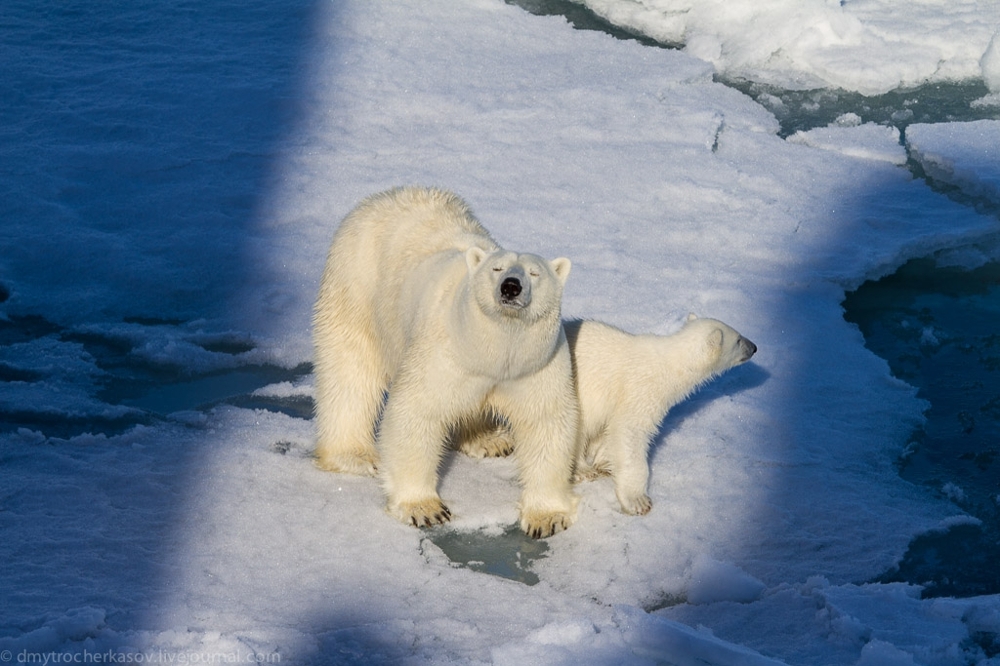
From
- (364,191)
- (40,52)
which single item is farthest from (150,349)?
(40,52)

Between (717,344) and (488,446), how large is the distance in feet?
3.38

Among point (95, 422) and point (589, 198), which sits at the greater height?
point (589, 198)

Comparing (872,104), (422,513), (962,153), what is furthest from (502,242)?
(872,104)

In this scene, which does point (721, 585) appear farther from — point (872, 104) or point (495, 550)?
point (872, 104)

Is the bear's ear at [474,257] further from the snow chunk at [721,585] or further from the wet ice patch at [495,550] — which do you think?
the snow chunk at [721,585]

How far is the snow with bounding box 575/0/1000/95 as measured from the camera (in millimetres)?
8641

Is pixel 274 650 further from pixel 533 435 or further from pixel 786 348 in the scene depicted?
pixel 786 348

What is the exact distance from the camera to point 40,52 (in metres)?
8.67

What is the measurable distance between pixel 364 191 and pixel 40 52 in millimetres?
3263

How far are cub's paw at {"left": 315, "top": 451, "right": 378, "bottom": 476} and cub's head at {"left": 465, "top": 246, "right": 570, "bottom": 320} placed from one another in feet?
3.71

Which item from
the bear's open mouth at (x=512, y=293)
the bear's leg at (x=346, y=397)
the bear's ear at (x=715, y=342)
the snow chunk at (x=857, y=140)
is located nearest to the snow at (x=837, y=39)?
the snow chunk at (x=857, y=140)

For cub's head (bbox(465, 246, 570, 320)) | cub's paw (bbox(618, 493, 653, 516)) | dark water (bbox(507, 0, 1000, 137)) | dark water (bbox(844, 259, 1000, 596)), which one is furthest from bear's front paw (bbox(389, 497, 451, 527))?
dark water (bbox(507, 0, 1000, 137))

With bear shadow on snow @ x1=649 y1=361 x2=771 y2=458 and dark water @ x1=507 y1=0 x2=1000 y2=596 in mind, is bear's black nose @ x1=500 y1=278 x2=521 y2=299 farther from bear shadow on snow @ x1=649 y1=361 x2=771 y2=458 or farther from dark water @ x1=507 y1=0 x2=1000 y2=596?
dark water @ x1=507 y1=0 x2=1000 y2=596

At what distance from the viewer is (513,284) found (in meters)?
3.70
